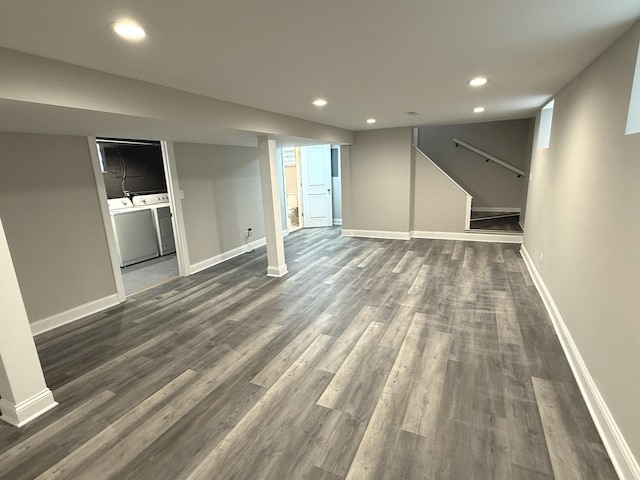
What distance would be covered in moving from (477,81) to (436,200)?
12.3 ft

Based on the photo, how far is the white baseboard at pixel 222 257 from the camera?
5027mm

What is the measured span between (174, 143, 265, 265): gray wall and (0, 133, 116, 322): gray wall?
1348 mm

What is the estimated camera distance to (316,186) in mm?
8000

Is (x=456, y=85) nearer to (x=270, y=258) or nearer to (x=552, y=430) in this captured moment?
(x=552, y=430)

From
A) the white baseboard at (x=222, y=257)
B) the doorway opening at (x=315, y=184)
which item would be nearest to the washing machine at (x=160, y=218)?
the white baseboard at (x=222, y=257)

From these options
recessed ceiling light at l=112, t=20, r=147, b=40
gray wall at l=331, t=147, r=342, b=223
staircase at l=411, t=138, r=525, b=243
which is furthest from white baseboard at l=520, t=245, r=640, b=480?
gray wall at l=331, t=147, r=342, b=223

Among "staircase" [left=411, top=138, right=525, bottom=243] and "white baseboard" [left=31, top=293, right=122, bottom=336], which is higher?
"staircase" [left=411, top=138, right=525, bottom=243]

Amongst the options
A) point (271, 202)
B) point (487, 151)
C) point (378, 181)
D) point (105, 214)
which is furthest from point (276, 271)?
point (487, 151)

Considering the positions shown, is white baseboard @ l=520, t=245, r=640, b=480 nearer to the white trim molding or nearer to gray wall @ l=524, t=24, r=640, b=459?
gray wall @ l=524, t=24, r=640, b=459

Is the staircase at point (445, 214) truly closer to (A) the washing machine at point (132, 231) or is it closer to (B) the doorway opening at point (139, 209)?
(B) the doorway opening at point (139, 209)

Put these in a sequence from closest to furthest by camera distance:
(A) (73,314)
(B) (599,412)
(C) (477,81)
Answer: (B) (599,412) < (C) (477,81) < (A) (73,314)

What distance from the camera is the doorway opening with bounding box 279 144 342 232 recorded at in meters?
7.77

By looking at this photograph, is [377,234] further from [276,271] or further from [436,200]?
[276,271]

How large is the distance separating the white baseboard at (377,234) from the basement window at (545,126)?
2741 millimetres
